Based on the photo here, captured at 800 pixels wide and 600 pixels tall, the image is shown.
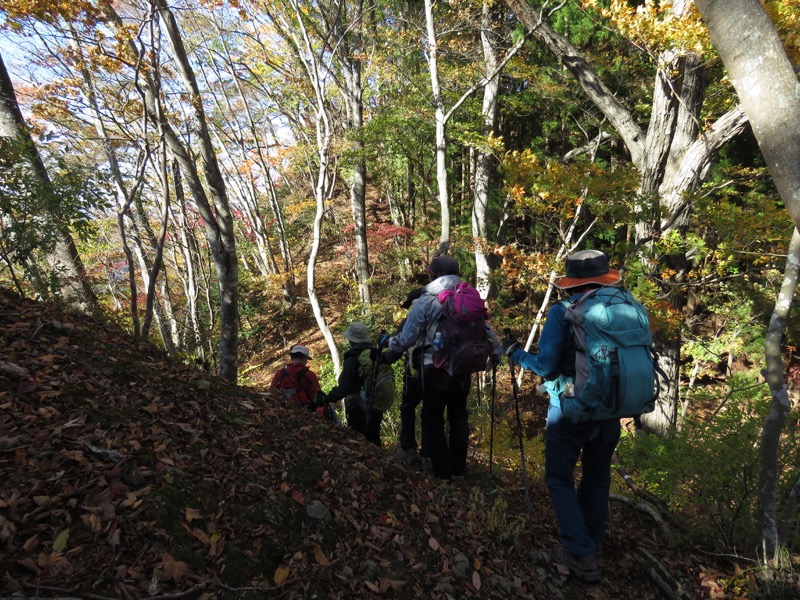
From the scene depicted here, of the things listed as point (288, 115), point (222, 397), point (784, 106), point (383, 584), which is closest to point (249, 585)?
point (383, 584)

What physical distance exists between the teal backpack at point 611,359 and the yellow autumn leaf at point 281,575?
182cm

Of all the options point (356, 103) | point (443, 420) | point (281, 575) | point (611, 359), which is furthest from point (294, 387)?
point (356, 103)

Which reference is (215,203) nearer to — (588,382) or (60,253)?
(60,253)

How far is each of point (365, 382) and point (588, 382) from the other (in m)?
2.49

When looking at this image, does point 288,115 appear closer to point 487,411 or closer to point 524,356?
point 487,411

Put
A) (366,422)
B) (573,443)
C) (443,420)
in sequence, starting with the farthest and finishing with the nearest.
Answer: (366,422) → (443,420) → (573,443)

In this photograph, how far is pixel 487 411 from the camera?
9.71m

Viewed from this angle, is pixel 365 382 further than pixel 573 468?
Yes

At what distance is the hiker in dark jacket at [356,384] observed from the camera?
4.35 meters

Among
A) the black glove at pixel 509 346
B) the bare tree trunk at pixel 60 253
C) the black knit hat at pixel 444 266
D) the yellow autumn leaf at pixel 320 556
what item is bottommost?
the yellow autumn leaf at pixel 320 556

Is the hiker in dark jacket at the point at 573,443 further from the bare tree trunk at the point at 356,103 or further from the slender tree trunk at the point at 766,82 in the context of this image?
the bare tree trunk at the point at 356,103

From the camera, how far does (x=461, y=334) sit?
3326 millimetres

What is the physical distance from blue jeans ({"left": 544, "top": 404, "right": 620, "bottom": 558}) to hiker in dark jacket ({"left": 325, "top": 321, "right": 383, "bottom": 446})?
196 cm

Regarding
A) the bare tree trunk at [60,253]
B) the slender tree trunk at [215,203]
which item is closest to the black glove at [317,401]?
the slender tree trunk at [215,203]
